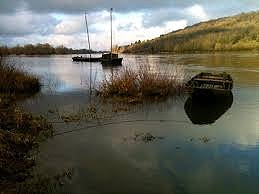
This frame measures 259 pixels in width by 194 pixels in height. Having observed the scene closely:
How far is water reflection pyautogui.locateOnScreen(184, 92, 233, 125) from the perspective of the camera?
15002 millimetres

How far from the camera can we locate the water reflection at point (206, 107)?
15.0 meters

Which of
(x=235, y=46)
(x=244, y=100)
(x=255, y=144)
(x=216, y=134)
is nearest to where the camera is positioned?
(x=255, y=144)

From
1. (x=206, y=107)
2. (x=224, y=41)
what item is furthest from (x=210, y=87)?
(x=224, y=41)

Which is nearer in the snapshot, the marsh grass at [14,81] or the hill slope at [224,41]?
the marsh grass at [14,81]

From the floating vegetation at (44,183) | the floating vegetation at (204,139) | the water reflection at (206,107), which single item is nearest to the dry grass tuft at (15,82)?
the water reflection at (206,107)

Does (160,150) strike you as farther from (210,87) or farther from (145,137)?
(210,87)

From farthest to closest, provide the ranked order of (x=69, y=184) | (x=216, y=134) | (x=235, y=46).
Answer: (x=235, y=46), (x=216, y=134), (x=69, y=184)

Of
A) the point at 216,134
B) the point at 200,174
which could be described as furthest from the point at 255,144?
the point at 200,174

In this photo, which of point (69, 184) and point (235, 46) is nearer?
point (69, 184)

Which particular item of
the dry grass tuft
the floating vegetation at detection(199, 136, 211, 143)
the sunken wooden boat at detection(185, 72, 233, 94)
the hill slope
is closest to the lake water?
the floating vegetation at detection(199, 136, 211, 143)

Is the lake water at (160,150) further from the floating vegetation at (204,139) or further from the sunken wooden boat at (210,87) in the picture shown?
the sunken wooden boat at (210,87)

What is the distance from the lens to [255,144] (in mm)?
10992

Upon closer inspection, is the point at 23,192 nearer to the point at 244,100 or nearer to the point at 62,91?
the point at 244,100

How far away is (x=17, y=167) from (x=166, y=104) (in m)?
10.2
